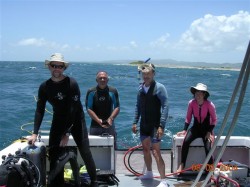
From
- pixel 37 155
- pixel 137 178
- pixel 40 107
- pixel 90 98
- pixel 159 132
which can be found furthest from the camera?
pixel 90 98

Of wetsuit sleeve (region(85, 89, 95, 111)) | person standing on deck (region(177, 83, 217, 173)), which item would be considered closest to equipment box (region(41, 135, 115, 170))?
wetsuit sleeve (region(85, 89, 95, 111))

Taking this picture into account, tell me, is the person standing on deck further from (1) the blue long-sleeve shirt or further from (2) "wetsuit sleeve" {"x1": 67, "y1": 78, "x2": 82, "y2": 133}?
(2) "wetsuit sleeve" {"x1": 67, "y1": 78, "x2": 82, "y2": 133}

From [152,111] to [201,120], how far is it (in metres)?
0.81

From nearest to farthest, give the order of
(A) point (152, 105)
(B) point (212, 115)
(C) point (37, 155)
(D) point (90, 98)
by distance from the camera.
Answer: (C) point (37, 155) → (A) point (152, 105) → (B) point (212, 115) → (D) point (90, 98)

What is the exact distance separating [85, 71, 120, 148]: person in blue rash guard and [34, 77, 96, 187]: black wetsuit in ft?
3.28

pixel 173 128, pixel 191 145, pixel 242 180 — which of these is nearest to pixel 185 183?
pixel 191 145

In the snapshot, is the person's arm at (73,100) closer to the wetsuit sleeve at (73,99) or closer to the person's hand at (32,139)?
the wetsuit sleeve at (73,99)

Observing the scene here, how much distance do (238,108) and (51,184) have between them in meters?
2.76

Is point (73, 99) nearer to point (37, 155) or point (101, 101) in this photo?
point (37, 155)

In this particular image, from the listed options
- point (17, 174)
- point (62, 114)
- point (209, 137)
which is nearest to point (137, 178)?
point (209, 137)

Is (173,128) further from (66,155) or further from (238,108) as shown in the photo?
(238,108)

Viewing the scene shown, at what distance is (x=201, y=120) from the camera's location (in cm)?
481

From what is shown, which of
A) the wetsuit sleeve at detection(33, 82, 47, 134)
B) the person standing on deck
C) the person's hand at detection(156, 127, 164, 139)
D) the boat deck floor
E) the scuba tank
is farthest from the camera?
the person standing on deck

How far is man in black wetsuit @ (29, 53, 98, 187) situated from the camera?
3760mm
